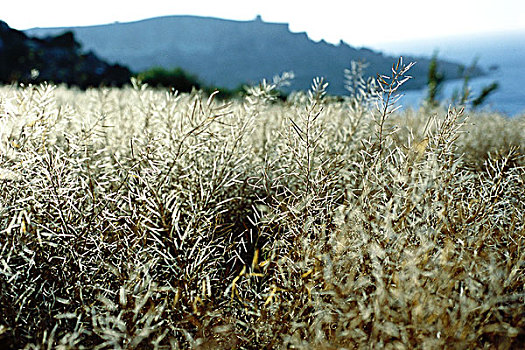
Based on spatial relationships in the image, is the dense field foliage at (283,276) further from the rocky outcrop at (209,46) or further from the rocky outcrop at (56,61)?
the rocky outcrop at (209,46)

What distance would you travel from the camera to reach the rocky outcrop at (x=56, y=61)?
1256 centimetres

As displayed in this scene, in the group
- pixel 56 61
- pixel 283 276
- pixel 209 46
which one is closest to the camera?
pixel 283 276

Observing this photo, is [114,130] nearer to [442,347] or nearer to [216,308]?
[216,308]

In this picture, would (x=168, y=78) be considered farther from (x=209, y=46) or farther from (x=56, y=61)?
(x=209, y=46)

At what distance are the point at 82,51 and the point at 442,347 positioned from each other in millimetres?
17463

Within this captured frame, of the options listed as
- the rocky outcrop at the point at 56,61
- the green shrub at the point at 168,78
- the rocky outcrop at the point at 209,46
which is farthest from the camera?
the rocky outcrop at the point at 209,46

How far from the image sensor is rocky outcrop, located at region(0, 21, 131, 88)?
1256 cm

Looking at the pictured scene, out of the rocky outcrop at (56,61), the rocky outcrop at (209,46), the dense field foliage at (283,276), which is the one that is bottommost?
the dense field foliage at (283,276)

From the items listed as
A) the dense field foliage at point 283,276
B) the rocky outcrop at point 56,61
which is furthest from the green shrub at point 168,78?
the dense field foliage at point 283,276

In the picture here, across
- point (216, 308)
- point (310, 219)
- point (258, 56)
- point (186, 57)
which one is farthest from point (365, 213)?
point (186, 57)

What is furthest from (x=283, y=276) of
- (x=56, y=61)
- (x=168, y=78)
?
(x=56, y=61)

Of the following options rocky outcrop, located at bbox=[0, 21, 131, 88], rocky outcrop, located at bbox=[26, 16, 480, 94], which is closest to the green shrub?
rocky outcrop, located at bbox=[0, 21, 131, 88]

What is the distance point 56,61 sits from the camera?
14367mm

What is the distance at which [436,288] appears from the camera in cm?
107
